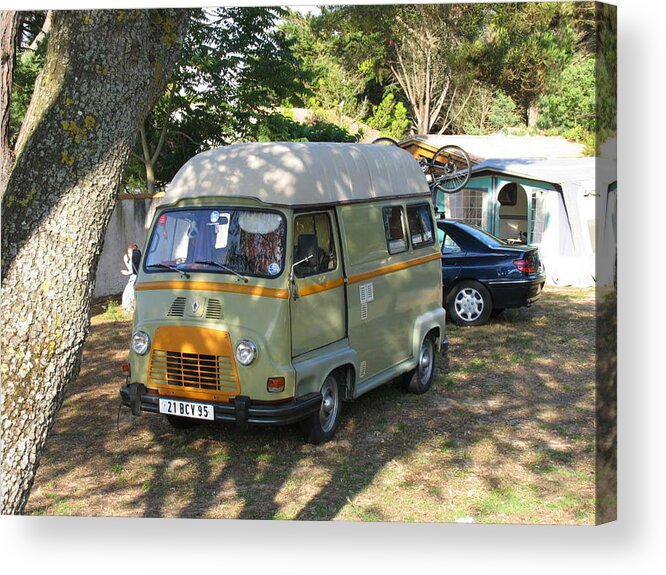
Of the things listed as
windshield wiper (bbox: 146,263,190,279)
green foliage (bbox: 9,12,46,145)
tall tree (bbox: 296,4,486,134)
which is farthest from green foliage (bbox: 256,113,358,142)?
windshield wiper (bbox: 146,263,190,279)

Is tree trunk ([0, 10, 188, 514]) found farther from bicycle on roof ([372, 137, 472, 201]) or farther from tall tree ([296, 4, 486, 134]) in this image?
bicycle on roof ([372, 137, 472, 201])

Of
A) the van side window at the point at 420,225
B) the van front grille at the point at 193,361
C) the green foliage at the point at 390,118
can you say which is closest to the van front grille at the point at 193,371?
the van front grille at the point at 193,361

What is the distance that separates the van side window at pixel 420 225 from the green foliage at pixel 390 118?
400 cm

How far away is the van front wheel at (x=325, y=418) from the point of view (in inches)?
254

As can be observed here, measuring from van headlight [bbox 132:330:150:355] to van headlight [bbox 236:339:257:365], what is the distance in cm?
74

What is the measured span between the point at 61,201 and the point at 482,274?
8.38m

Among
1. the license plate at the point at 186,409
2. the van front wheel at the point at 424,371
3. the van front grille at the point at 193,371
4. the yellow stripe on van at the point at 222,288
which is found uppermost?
the yellow stripe on van at the point at 222,288

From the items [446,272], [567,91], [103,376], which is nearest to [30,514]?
[103,376]

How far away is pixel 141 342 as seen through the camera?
625cm

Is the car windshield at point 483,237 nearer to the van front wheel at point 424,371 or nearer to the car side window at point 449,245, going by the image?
the car side window at point 449,245

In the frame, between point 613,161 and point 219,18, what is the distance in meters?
5.34

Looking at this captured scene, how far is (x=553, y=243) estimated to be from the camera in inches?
615

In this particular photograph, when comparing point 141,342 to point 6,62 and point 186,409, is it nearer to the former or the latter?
point 186,409

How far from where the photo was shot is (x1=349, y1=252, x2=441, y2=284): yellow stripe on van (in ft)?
22.5
